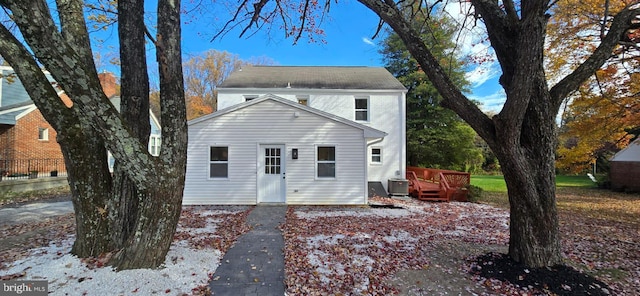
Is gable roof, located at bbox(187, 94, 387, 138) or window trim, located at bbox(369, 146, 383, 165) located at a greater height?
gable roof, located at bbox(187, 94, 387, 138)

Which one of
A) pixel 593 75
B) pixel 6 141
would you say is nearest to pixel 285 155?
pixel 593 75

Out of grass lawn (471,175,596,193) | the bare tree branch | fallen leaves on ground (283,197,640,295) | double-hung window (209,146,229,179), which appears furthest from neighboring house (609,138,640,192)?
double-hung window (209,146,229,179)

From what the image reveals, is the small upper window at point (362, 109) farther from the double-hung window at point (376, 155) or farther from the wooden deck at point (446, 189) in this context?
the wooden deck at point (446, 189)

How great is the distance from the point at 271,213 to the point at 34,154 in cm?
1613

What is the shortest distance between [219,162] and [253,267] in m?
6.37

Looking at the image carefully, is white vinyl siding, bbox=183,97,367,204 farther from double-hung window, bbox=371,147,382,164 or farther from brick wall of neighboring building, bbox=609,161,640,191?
brick wall of neighboring building, bbox=609,161,640,191

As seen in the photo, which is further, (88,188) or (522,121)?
(88,188)

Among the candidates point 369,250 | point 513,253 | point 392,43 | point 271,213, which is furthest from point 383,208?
point 392,43

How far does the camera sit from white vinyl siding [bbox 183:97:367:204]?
32.4 feet

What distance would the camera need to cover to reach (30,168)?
595 inches

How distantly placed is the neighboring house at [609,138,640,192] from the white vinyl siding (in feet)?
50.9

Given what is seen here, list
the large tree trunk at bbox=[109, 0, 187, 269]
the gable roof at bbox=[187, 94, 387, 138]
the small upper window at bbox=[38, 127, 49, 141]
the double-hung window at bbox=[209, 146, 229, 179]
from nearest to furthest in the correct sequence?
1. the large tree trunk at bbox=[109, 0, 187, 269]
2. the gable roof at bbox=[187, 94, 387, 138]
3. the double-hung window at bbox=[209, 146, 229, 179]
4. the small upper window at bbox=[38, 127, 49, 141]

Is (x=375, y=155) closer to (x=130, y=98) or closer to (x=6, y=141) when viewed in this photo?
(x=130, y=98)

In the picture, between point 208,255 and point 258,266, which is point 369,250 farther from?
point 208,255
